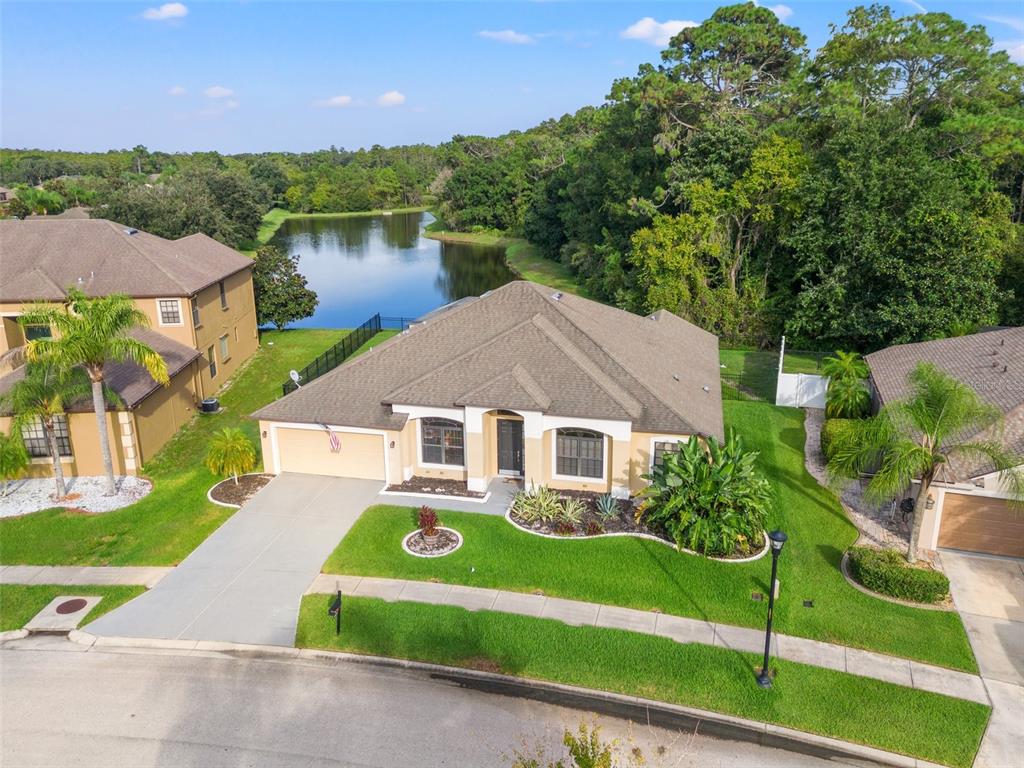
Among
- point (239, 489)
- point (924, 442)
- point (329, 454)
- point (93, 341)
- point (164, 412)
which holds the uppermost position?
point (93, 341)

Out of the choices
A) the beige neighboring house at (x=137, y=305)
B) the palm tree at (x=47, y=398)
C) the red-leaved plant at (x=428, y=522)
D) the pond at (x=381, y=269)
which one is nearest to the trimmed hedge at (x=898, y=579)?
the red-leaved plant at (x=428, y=522)

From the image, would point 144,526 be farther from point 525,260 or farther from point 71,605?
point 525,260

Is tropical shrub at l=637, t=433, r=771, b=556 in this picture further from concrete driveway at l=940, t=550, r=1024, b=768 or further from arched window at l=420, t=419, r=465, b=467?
arched window at l=420, t=419, r=465, b=467

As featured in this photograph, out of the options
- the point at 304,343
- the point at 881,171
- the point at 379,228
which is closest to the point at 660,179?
the point at 881,171

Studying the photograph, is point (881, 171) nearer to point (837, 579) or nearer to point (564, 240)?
point (837, 579)

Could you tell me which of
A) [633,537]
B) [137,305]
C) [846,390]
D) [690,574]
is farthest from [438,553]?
[137,305]

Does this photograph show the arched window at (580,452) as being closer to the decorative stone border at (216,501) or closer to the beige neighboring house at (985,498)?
the beige neighboring house at (985,498)

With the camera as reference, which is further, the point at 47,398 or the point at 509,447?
the point at 509,447
